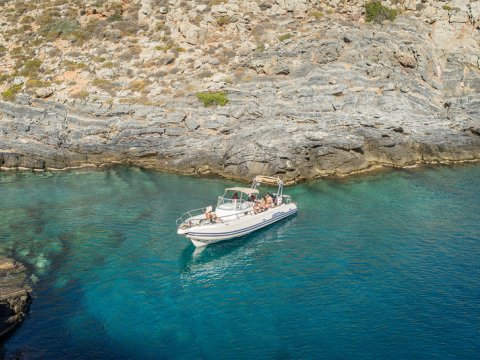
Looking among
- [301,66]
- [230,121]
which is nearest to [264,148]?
[230,121]

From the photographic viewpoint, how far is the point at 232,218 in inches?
1339

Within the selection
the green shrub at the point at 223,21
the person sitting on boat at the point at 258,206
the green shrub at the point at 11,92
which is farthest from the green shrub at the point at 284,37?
the green shrub at the point at 11,92

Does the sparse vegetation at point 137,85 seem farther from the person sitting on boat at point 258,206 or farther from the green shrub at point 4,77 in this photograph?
the person sitting on boat at point 258,206

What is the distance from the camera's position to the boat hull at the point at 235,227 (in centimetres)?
3170

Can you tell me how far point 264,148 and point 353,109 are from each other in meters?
12.2

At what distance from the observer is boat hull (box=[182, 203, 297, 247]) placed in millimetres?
31703

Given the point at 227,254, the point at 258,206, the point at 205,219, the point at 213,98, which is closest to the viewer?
the point at 227,254

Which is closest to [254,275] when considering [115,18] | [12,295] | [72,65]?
[12,295]

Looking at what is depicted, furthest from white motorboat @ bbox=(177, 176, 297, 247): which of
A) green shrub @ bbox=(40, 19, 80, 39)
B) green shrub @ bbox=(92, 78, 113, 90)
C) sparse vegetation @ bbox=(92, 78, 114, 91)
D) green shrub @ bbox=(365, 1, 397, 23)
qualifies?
green shrub @ bbox=(40, 19, 80, 39)

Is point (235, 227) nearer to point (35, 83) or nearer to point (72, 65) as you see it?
point (35, 83)

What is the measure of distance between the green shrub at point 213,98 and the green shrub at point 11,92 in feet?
78.1

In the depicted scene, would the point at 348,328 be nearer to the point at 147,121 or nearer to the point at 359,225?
the point at 359,225

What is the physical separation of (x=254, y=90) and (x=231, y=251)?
27182 millimetres

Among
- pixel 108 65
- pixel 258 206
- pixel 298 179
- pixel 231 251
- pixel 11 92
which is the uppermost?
pixel 108 65
